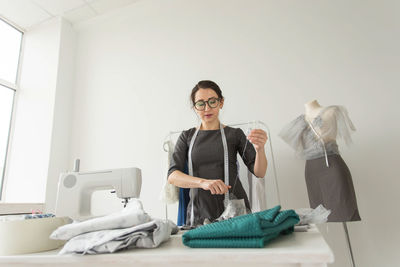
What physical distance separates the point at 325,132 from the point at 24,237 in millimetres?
1474

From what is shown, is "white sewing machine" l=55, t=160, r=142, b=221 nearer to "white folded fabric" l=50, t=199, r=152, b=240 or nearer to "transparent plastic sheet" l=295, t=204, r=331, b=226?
"white folded fabric" l=50, t=199, r=152, b=240

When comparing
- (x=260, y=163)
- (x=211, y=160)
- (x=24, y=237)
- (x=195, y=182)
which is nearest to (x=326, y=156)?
(x=260, y=163)

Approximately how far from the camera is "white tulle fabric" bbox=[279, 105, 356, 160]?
61.2 inches

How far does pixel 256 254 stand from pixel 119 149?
7.16 feet

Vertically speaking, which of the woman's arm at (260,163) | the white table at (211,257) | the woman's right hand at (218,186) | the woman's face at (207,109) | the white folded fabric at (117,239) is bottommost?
the white table at (211,257)

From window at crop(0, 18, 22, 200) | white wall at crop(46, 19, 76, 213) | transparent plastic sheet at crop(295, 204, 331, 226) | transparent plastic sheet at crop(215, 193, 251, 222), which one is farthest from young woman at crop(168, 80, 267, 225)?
window at crop(0, 18, 22, 200)

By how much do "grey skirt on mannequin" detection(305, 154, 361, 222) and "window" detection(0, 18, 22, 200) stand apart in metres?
2.73

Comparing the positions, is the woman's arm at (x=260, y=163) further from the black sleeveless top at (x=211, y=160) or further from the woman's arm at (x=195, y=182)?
the woman's arm at (x=195, y=182)

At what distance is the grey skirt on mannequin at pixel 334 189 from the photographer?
1407 mm

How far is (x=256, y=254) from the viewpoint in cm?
47

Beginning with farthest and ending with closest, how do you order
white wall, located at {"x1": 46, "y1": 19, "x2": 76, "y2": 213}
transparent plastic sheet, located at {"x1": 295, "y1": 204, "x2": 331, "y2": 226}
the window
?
1. the window
2. white wall, located at {"x1": 46, "y1": 19, "x2": 76, "y2": 213}
3. transparent plastic sheet, located at {"x1": 295, "y1": 204, "x2": 331, "y2": 226}

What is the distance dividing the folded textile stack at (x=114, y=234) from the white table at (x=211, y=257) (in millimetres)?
15

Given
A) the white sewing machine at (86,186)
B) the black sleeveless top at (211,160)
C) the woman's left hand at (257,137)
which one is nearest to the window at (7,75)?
the white sewing machine at (86,186)

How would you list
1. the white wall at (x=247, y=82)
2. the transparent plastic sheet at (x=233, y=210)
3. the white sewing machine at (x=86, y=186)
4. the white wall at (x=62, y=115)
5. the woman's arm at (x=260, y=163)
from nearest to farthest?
the transparent plastic sheet at (x=233, y=210), the white sewing machine at (x=86, y=186), the woman's arm at (x=260, y=163), the white wall at (x=247, y=82), the white wall at (x=62, y=115)
